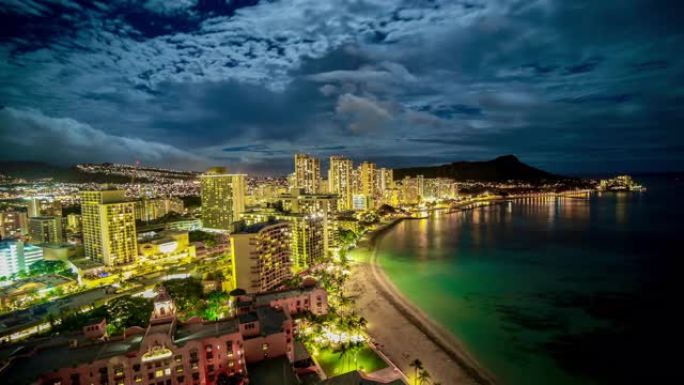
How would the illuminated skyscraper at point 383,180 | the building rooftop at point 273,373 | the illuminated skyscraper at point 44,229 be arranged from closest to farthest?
the building rooftop at point 273,373, the illuminated skyscraper at point 44,229, the illuminated skyscraper at point 383,180

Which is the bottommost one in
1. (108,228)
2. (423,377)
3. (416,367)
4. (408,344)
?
(408,344)

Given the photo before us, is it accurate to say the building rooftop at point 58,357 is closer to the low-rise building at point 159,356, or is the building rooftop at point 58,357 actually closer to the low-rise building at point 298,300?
the low-rise building at point 159,356

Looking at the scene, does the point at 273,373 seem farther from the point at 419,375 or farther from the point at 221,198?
the point at 221,198

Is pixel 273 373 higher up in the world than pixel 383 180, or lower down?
lower down

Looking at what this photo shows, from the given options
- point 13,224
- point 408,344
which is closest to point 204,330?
point 408,344

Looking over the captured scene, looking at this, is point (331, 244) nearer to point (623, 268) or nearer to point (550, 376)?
point (550, 376)

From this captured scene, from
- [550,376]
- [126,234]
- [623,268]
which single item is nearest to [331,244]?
[126,234]

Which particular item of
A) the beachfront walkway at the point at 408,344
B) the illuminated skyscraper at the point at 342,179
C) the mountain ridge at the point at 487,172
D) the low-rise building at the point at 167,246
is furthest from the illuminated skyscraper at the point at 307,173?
the mountain ridge at the point at 487,172

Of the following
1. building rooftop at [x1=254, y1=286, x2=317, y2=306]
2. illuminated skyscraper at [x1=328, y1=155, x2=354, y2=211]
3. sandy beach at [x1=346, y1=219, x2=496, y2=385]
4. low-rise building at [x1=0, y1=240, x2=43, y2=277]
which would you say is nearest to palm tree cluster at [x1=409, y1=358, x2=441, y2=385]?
sandy beach at [x1=346, y1=219, x2=496, y2=385]
